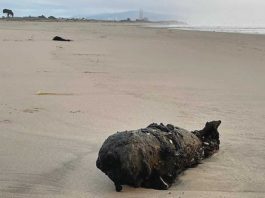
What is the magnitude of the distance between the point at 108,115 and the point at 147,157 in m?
2.20

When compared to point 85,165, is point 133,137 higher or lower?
higher

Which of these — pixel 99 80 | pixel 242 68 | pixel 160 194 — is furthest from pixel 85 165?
pixel 242 68

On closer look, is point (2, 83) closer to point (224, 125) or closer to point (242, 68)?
point (224, 125)

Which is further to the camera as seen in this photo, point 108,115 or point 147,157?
point 108,115

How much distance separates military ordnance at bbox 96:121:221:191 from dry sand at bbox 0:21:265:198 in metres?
0.08

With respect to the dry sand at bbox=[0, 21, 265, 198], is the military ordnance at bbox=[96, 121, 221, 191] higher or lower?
higher

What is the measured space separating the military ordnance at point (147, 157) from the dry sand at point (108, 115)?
0.08 meters

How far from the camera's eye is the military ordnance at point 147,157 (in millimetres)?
3092

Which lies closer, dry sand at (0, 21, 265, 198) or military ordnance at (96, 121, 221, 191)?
military ordnance at (96, 121, 221, 191)

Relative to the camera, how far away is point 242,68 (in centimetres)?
968

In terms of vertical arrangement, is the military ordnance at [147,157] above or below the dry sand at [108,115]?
above

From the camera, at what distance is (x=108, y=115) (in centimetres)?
533

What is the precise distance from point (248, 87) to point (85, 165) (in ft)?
14.1

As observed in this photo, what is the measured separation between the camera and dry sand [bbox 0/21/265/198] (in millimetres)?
3311
